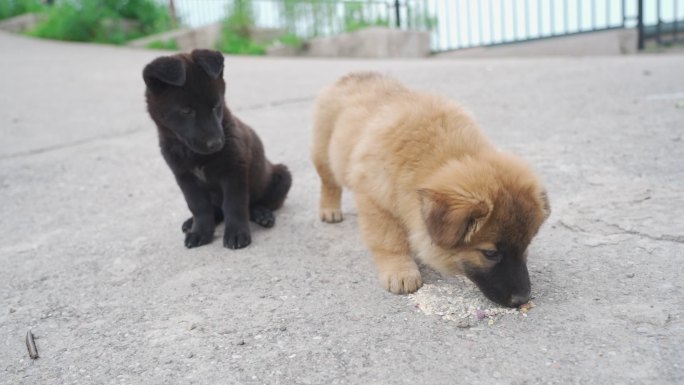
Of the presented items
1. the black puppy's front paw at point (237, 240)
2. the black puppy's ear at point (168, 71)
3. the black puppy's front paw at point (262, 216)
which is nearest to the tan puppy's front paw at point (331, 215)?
the black puppy's front paw at point (262, 216)

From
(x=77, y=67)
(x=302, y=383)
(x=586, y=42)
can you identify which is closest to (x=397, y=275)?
(x=302, y=383)

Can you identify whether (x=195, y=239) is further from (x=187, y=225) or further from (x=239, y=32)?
(x=239, y=32)

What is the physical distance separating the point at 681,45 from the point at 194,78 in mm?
12001

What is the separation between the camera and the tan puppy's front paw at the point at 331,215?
4242 millimetres

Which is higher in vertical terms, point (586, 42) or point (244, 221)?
point (586, 42)

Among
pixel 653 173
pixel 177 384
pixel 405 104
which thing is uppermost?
pixel 405 104

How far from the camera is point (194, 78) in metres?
3.73

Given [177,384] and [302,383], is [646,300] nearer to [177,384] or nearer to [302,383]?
[302,383]

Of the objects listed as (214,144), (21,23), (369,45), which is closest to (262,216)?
(214,144)

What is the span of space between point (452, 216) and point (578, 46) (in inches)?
461

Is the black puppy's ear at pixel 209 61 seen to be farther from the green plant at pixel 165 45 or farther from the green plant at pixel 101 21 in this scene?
the green plant at pixel 101 21

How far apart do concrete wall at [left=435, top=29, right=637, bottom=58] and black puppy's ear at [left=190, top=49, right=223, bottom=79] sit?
10885 millimetres

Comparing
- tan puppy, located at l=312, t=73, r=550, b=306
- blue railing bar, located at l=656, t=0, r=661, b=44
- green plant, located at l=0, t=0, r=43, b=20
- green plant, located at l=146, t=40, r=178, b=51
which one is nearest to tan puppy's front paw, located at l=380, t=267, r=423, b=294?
tan puppy, located at l=312, t=73, r=550, b=306

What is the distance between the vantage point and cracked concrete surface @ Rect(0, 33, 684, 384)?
2455mm
